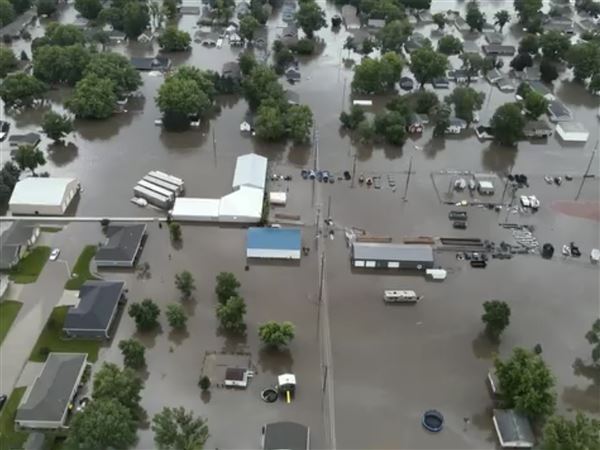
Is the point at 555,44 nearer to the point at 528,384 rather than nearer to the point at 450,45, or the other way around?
the point at 450,45

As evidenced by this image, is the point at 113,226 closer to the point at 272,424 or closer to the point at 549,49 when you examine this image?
the point at 272,424

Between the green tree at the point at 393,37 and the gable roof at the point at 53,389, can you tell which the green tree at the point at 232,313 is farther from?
the green tree at the point at 393,37

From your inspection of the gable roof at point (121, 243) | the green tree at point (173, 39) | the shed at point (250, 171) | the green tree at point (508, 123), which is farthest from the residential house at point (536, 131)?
the green tree at point (173, 39)

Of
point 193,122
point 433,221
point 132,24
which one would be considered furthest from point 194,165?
point 132,24

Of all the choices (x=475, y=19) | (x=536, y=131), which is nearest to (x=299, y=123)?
(x=536, y=131)

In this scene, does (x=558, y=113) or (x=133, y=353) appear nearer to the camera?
(x=133, y=353)
